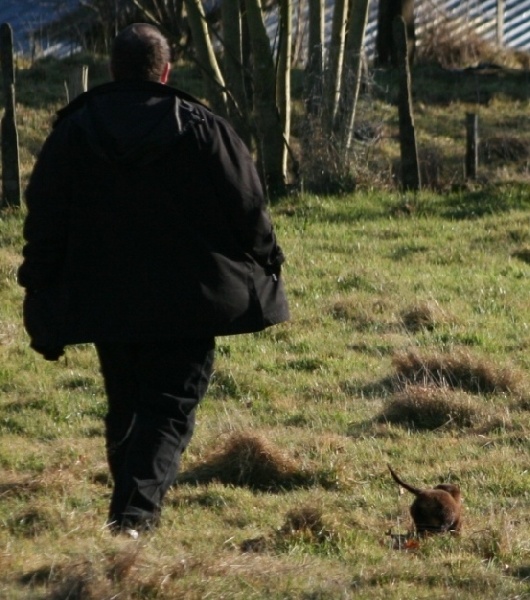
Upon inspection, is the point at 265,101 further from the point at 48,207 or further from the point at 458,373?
the point at 48,207

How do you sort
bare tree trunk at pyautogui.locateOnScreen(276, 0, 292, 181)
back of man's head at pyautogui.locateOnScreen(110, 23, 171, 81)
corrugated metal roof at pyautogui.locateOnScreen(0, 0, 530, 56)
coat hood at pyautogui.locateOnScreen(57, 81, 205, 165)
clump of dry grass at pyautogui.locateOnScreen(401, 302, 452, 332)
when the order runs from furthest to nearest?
1. corrugated metal roof at pyautogui.locateOnScreen(0, 0, 530, 56)
2. bare tree trunk at pyautogui.locateOnScreen(276, 0, 292, 181)
3. clump of dry grass at pyautogui.locateOnScreen(401, 302, 452, 332)
4. back of man's head at pyautogui.locateOnScreen(110, 23, 171, 81)
5. coat hood at pyautogui.locateOnScreen(57, 81, 205, 165)

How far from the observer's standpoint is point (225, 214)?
495 cm

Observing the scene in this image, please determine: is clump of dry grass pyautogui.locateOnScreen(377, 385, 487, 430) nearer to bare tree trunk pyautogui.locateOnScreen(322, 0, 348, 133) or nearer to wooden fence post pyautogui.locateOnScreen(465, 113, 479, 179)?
bare tree trunk pyautogui.locateOnScreen(322, 0, 348, 133)

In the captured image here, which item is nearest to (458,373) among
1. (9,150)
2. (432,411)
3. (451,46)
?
(432,411)

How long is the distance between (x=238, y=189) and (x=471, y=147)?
940 cm

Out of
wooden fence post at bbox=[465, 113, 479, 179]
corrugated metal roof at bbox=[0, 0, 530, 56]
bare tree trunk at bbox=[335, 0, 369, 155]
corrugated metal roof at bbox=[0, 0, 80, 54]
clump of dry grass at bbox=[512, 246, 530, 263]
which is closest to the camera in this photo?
clump of dry grass at bbox=[512, 246, 530, 263]

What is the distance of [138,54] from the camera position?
4.93 m

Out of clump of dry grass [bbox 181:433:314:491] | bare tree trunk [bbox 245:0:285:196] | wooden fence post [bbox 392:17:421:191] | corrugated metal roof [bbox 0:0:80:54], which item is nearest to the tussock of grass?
clump of dry grass [bbox 181:433:314:491]

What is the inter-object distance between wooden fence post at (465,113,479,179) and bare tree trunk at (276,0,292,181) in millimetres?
1879

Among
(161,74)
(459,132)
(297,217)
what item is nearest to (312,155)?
(297,217)

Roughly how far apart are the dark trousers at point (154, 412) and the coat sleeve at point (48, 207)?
40 centimetres

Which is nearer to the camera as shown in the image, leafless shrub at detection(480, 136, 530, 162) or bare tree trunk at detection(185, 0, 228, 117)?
bare tree trunk at detection(185, 0, 228, 117)

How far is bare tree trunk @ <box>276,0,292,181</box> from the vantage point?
1368 cm

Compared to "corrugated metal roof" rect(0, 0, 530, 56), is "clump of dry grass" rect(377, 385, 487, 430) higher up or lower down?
lower down
